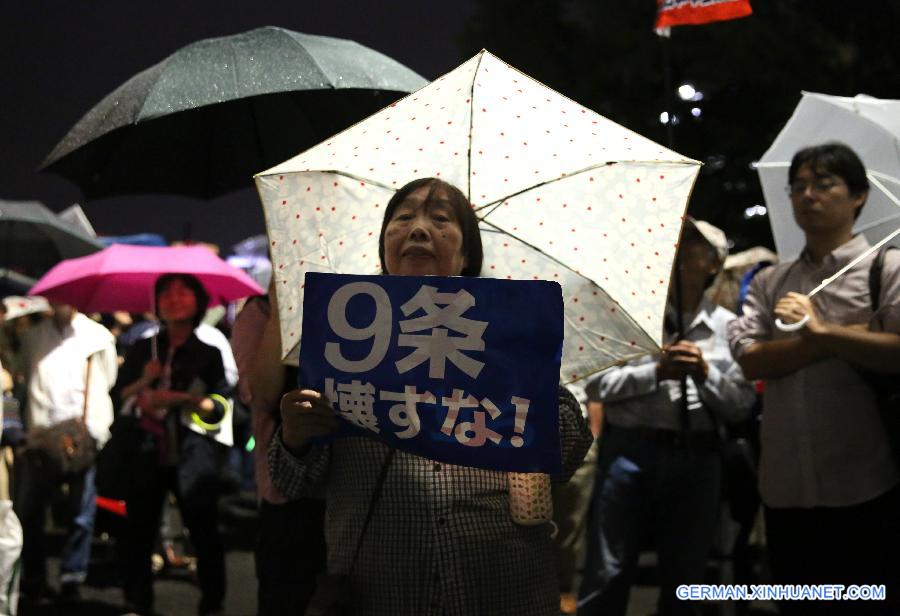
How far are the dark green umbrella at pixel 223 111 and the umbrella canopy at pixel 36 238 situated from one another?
2.96 m

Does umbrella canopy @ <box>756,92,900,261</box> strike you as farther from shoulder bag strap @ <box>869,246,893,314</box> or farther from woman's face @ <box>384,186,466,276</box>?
woman's face @ <box>384,186,466,276</box>

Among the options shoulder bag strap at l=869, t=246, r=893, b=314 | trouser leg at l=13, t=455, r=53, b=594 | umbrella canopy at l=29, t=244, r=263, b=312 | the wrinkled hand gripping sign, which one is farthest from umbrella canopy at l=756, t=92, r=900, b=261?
trouser leg at l=13, t=455, r=53, b=594

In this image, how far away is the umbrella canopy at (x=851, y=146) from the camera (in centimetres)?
419

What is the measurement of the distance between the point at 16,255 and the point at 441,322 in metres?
6.34

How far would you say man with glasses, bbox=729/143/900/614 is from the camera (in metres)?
3.72

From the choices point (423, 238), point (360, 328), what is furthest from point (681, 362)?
point (360, 328)

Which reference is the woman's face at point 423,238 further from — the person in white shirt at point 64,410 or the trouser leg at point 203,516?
the person in white shirt at point 64,410

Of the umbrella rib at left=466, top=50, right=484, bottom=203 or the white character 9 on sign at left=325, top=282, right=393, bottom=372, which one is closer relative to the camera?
the white character 9 on sign at left=325, top=282, right=393, bottom=372

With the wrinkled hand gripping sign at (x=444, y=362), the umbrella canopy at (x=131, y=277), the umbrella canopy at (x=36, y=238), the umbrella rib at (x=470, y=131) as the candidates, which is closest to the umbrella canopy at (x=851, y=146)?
the umbrella rib at (x=470, y=131)

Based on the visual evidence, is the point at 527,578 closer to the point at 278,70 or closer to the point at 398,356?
the point at 398,356

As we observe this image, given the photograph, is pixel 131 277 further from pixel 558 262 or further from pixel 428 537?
pixel 428 537

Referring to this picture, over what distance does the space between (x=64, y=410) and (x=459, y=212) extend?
225 inches

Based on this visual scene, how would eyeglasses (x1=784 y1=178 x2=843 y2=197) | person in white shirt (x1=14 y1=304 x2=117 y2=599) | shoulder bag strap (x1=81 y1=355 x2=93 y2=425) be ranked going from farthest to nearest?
shoulder bag strap (x1=81 y1=355 x2=93 y2=425) < person in white shirt (x1=14 y1=304 x2=117 y2=599) < eyeglasses (x1=784 y1=178 x2=843 y2=197)

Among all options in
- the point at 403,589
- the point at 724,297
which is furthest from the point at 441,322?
the point at 724,297
